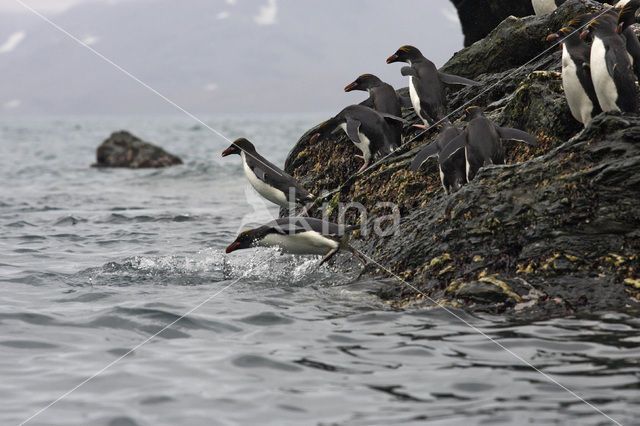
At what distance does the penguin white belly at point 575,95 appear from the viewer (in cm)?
641

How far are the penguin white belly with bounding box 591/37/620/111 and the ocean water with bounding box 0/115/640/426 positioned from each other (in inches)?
85.6

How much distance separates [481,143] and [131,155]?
22067 mm

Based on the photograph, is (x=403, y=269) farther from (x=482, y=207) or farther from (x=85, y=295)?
(x=85, y=295)

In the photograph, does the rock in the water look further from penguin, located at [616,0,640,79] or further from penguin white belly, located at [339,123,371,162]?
penguin, located at [616,0,640,79]

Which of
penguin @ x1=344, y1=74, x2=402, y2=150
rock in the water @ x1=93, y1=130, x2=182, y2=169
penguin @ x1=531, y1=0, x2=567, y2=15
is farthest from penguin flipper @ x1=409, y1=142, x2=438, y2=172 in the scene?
rock in the water @ x1=93, y1=130, x2=182, y2=169

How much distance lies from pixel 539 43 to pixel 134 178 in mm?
15538

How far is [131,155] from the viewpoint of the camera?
26906mm

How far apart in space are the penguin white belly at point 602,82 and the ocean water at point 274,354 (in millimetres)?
2174

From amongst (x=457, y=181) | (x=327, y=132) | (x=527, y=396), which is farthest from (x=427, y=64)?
(x=527, y=396)

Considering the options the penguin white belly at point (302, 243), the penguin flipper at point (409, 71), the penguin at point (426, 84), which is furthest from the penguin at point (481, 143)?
the penguin flipper at point (409, 71)

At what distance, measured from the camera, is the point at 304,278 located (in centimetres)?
707

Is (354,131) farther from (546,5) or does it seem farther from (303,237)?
(546,5)

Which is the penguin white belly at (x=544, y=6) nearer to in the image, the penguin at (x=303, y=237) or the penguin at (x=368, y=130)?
the penguin at (x=368, y=130)

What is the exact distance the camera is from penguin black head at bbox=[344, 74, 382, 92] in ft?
31.1
